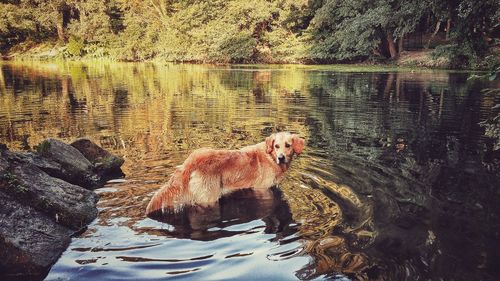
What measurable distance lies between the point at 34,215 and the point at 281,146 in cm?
360

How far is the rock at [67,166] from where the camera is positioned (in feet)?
24.2

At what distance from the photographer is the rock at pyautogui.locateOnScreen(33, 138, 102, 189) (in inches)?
290

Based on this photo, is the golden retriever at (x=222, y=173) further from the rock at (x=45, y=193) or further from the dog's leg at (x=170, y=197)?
the rock at (x=45, y=193)

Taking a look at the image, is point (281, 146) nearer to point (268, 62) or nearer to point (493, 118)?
Result: point (493, 118)

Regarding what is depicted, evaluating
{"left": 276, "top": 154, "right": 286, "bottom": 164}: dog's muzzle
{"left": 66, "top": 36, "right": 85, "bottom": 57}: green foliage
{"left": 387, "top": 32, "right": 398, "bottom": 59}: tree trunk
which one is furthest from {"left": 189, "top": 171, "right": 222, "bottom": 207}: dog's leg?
{"left": 66, "top": 36, "right": 85, "bottom": 57}: green foliage

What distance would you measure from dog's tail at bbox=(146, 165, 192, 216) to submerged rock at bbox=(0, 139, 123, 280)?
0.87 meters

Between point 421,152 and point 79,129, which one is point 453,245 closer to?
point 421,152

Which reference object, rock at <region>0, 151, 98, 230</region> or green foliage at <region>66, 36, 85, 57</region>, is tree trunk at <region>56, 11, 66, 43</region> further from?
rock at <region>0, 151, 98, 230</region>

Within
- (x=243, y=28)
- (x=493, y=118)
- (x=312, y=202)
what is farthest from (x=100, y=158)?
(x=243, y=28)

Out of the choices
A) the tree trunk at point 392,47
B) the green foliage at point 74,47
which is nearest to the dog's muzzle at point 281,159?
the tree trunk at point 392,47

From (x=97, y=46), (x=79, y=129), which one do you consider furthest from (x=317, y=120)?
(x=97, y=46)

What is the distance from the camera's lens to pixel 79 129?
12438mm

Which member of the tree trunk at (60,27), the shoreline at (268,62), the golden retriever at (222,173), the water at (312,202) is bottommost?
the water at (312,202)

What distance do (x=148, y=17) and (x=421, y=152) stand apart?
187ft
